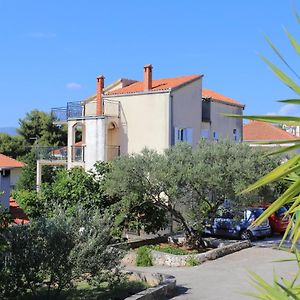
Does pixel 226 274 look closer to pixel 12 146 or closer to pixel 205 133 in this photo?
pixel 205 133

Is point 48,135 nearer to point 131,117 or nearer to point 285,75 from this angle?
point 131,117

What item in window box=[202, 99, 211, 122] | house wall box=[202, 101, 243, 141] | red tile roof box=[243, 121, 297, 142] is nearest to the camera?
window box=[202, 99, 211, 122]

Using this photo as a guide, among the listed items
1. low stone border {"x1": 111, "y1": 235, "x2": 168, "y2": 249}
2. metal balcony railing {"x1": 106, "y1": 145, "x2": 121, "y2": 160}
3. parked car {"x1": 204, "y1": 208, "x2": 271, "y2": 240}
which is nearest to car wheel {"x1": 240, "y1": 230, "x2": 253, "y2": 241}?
parked car {"x1": 204, "y1": 208, "x2": 271, "y2": 240}

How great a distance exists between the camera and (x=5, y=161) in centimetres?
3650

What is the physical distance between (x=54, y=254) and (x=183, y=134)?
20.8 metres

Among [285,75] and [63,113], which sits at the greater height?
[63,113]

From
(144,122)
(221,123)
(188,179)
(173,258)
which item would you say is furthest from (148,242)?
(221,123)

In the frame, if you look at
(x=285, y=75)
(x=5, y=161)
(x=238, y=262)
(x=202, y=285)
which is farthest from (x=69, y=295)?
(x=5, y=161)

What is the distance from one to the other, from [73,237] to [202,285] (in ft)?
17.5

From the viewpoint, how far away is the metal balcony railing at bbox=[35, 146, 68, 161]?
3745 cm

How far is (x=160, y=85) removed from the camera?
33.9m

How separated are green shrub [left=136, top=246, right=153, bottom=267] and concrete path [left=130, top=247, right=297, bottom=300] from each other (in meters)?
0.59

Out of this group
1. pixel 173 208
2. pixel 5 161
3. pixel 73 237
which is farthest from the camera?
pixel 5 161

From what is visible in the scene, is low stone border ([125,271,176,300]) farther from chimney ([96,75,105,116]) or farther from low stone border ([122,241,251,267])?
chimney ([96,75,105,116])
